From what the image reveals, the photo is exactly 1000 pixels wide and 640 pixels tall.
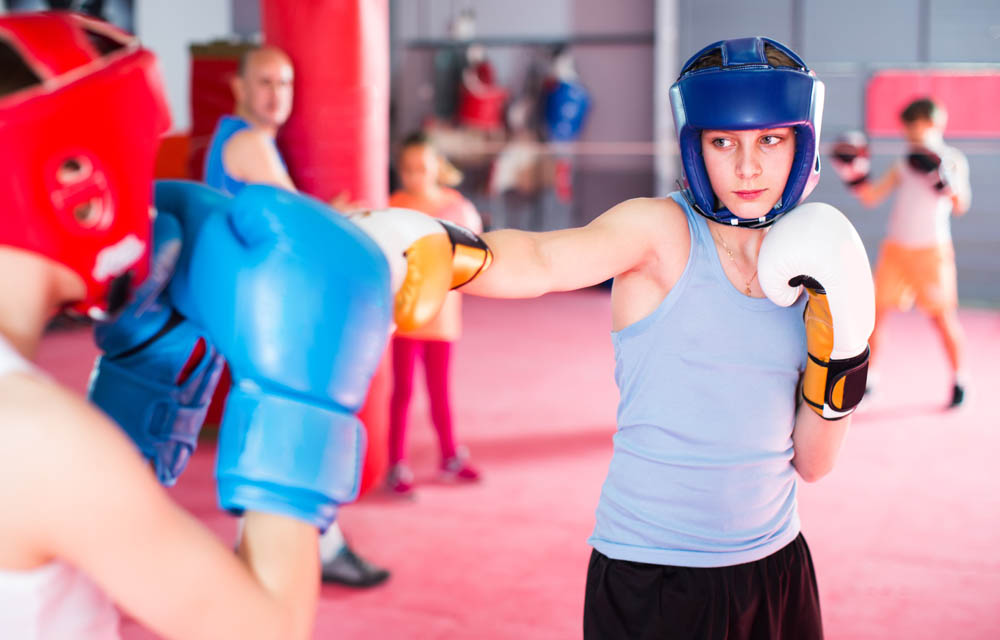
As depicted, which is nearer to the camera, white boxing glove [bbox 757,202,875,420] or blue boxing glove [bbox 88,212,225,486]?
blue boxing glove [bbox 88,212,225,486]

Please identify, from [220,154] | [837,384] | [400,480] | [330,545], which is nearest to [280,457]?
[837,384]

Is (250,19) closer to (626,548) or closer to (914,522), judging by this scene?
(914,522)

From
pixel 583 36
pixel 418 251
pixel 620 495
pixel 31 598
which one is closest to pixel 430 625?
pixel 620 495

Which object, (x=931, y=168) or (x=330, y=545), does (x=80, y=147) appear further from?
(x=931, y=168)

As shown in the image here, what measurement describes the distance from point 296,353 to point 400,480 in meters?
2.74

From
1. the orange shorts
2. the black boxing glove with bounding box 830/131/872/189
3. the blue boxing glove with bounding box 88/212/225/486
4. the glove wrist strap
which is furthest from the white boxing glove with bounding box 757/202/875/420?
the orange shorts

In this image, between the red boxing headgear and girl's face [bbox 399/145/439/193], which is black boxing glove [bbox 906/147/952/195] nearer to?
girl's face [bbox 399/145/439/193]

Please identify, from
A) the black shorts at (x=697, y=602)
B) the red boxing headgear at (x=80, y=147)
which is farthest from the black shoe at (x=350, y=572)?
the red boxing headgear at (x=80, y=147)

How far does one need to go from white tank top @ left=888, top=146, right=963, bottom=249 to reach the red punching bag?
281cm

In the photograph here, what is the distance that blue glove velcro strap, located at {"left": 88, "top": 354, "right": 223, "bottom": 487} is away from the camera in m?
1.16

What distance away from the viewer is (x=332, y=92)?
324cm

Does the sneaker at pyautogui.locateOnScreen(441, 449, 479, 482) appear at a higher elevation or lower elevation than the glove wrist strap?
lower

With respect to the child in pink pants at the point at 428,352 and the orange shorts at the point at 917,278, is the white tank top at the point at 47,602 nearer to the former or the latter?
the child in pink pants at the point at 428,352

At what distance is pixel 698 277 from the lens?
4.96 ft
